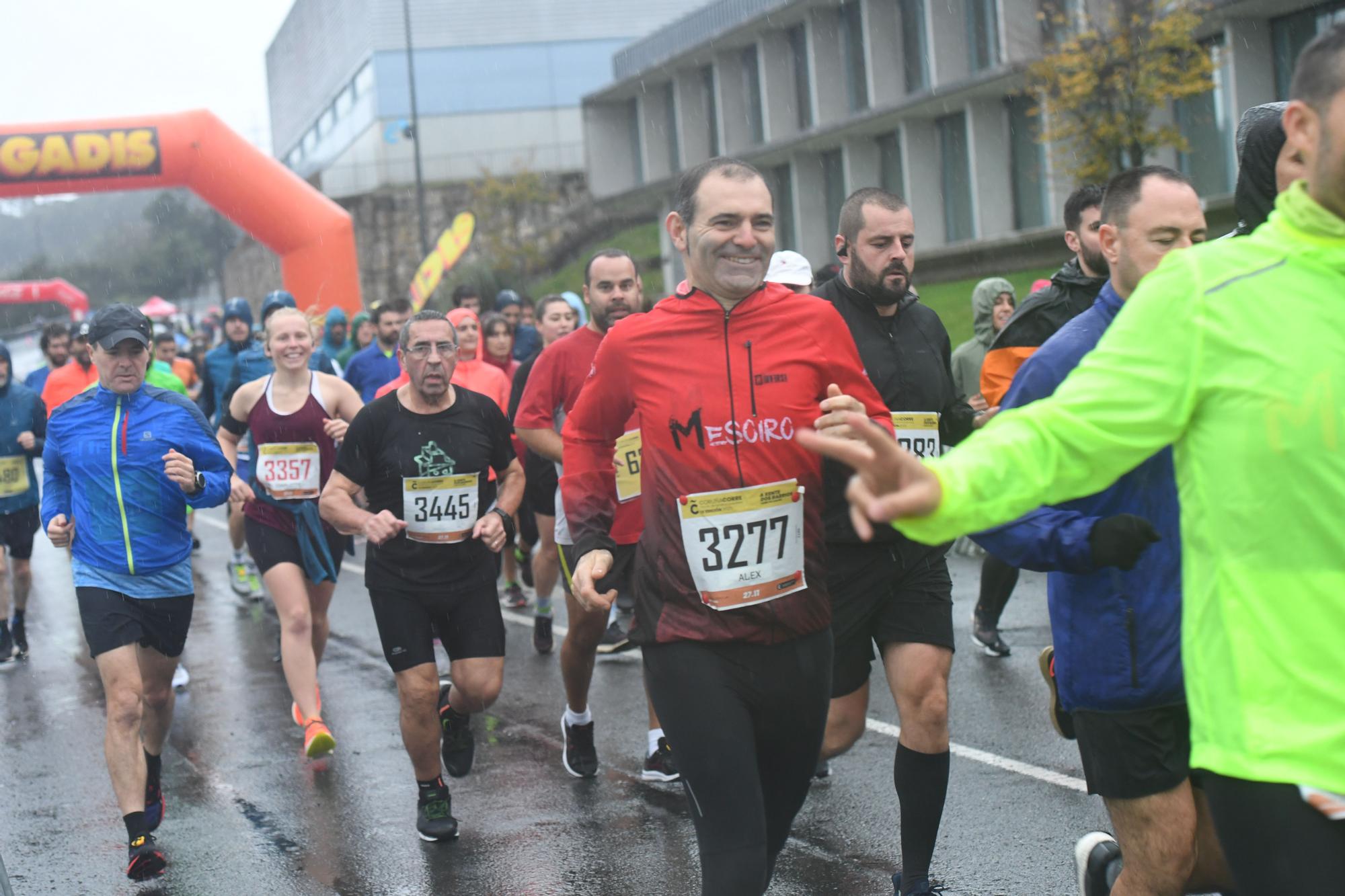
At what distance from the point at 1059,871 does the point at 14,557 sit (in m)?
8.33

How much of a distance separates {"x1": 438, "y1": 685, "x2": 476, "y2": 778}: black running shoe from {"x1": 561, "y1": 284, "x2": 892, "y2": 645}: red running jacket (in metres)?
2.61

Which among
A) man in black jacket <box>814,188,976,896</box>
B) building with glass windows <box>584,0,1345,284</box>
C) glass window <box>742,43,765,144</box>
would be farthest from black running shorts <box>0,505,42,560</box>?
glass window <box>742,43,765,144</box>

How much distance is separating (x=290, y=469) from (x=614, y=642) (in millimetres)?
2567

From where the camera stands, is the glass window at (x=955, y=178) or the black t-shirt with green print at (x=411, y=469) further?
the glass window at (x=955, y=178)

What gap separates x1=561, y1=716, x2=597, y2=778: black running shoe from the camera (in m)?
6.49

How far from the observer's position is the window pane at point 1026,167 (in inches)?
1129

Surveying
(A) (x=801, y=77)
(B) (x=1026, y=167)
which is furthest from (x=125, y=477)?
(A) (x=801, y=77)

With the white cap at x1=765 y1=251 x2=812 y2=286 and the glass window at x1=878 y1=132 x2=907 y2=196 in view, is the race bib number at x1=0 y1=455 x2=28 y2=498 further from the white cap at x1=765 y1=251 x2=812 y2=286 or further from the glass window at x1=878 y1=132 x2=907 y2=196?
the glass window at x1=878 y1=132 x2=907 y2=196

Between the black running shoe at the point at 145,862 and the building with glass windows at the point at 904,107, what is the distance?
64.3 feet

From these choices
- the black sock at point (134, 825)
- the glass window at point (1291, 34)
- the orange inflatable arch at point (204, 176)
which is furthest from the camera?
the orange inflatable arch at point (204, 176)

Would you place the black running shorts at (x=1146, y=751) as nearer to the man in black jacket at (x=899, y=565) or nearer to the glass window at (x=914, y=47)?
the man in black jacket at (x=899, y=565)

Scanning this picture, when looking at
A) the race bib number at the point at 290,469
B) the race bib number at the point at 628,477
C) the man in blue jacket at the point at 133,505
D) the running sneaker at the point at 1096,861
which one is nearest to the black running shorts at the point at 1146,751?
the running sneaker at the point at 1096,861

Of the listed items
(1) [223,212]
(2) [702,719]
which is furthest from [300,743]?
(1) [223,212]

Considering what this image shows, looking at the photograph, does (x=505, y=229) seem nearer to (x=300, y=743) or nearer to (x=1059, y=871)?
(x=300, y=743)
